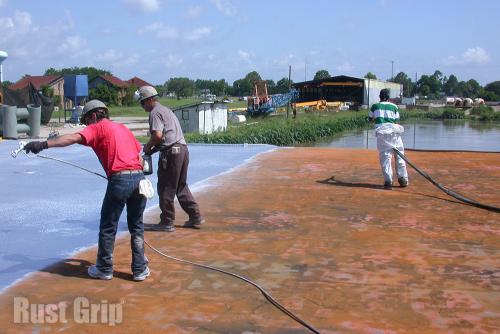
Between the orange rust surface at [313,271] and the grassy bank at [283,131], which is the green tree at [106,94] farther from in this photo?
the orange rust surface at [313,271]

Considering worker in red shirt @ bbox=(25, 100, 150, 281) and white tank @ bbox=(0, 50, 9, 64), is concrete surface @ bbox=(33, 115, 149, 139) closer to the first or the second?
white tank @ bbox=(0, 50, 9, 64)

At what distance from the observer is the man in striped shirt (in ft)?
32.1

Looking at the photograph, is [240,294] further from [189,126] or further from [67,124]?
[67,124]

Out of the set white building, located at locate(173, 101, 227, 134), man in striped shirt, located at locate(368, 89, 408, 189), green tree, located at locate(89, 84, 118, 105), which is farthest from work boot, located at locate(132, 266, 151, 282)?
green tree, located at locate(89, 84, 118, 105)

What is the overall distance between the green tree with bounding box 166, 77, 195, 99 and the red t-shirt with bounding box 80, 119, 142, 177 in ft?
364

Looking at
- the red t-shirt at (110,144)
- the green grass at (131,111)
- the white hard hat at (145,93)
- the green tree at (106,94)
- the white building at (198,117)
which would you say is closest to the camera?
the red t-shirt at (110,144)

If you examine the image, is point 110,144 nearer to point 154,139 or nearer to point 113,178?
point 113,178

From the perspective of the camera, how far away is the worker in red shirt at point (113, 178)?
16.2 feet

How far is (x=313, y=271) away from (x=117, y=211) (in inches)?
72.8

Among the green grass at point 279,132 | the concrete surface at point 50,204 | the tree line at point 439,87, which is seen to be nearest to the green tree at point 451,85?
the tree line at point 439,87

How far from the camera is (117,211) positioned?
502cm

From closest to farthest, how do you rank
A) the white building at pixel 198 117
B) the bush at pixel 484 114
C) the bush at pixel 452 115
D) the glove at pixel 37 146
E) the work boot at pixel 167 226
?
the glove at pixel 37 146, the work boot at pixel 167 226, the white building at pixel 198 117, the bush at pixel 484 114, the bush at pixel 452 115

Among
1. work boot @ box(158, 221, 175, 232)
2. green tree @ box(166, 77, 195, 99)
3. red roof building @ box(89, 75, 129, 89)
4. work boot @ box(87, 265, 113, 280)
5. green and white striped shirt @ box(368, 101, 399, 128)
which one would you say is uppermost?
green tree @ box(166, 77, 195, 99)

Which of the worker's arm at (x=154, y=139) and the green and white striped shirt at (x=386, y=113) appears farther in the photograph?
the green and white striped shirt at (x=386, y=113)
